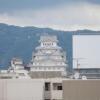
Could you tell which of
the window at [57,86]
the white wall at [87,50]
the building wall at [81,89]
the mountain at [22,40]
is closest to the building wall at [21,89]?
the window at [57,86]

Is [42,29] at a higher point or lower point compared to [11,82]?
higher

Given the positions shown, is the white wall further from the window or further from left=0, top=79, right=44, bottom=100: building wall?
left=0, top=79, right=44, bottom=100: building wall

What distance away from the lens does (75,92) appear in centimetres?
2928

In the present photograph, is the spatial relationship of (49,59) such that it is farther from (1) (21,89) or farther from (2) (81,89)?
(2) (81,89)

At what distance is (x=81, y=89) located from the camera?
95.6 ft

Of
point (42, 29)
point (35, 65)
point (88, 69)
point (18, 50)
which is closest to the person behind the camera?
point (88, 69)

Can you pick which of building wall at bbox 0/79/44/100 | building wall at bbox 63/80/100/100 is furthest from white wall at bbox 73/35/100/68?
building wall at bbox 63/80/100/100

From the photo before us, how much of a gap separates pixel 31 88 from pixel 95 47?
45.5 metres

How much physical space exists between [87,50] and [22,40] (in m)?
77.2

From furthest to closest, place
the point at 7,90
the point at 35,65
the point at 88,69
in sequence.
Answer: the point at 35,65, the point at 88,69, the point at 7,90

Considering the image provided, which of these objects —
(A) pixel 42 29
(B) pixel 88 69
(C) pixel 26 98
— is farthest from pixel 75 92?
(A) pixel 42 29

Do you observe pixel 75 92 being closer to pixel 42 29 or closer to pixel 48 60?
pixel 48 60

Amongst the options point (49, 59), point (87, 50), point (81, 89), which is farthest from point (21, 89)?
point (49, 59)

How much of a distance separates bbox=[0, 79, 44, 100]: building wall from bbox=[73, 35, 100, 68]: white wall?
42.2 meters
